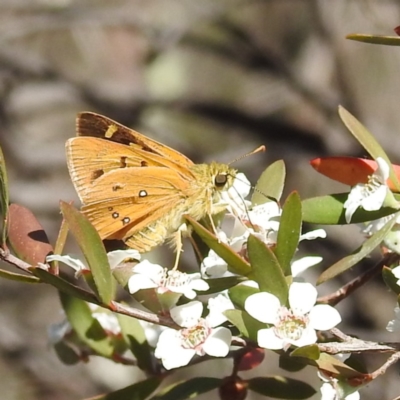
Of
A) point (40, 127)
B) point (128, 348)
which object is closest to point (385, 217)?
point (128, 348)

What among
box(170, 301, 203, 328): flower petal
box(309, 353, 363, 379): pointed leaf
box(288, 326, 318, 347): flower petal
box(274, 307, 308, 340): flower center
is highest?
box(274, 307, 308, 340): flower center

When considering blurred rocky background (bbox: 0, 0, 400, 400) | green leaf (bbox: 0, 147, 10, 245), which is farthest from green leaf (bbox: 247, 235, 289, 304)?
blurred rocky background (bbox: 0, 0, 400, 400)

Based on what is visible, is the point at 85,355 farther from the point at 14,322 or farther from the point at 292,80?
the point at 14,322

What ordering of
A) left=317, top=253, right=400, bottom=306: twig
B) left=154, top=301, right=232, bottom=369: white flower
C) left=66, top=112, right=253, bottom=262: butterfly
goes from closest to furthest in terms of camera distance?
left=154, top=301, right=232, bottom=369: white flower → left=317, top=253, right=400, bottom=306: twig → left=66, top=112, right=253, bottom=262: butterfly

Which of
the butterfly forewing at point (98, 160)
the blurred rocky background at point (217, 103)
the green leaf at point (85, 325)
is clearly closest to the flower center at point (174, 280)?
the green leaf at point (85, 325)

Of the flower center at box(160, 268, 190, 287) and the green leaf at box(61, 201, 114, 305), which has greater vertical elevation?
the green leaf at box(61, 201, 114, 305)

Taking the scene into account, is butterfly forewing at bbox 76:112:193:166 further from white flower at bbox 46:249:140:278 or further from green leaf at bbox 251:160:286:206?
white flower at bbox 46:249:140:278

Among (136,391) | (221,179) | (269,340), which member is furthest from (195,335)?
(221,179)
